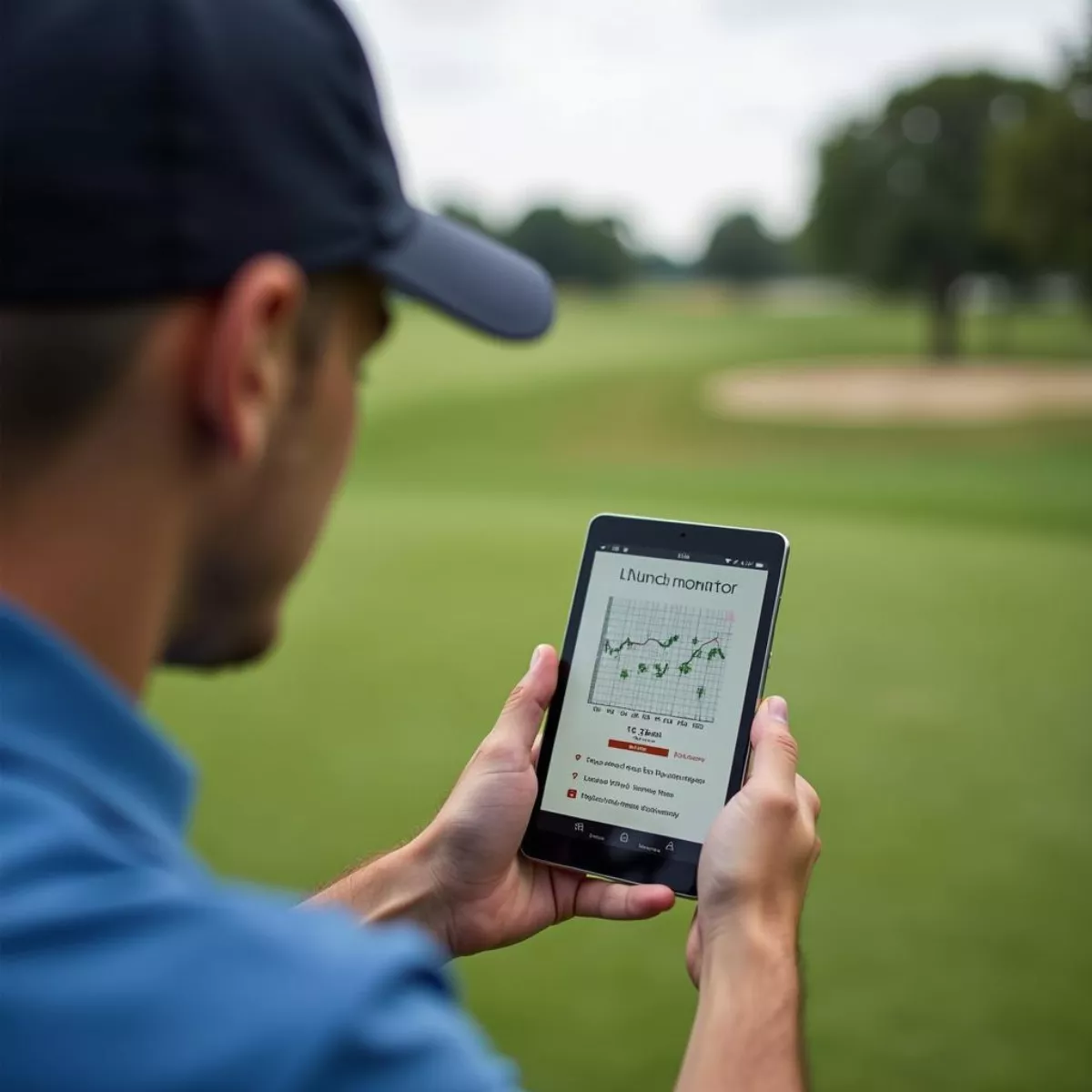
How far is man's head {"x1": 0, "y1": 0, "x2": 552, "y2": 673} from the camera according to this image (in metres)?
0.50

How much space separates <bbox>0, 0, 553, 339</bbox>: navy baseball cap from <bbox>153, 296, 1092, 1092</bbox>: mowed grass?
123 centimetres

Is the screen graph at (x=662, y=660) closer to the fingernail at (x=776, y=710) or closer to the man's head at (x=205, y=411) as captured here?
the fingernail at (x=776, y=710)

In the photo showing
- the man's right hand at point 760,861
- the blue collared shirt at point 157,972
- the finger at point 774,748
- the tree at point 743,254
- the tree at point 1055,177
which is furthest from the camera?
the tree at point 743,254

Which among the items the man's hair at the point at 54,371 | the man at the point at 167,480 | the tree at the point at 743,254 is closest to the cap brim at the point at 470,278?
the man at the point at 167,480

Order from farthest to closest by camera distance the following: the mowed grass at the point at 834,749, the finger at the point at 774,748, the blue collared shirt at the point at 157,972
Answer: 1. the mowed grass at the point at 834,749
2. the finger at the point at 774,748
3. the blue collared shirt at the point at 157,972

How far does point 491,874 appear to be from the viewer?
1015 millimetres

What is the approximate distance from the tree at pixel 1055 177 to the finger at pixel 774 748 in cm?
764

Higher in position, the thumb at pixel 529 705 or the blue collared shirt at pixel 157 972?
the thumb at pixel 529 705

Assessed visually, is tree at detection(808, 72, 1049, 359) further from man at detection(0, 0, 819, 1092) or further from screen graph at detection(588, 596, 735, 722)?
man at detection(0, 0, 819, 1092)

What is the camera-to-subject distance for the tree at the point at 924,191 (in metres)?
10.0

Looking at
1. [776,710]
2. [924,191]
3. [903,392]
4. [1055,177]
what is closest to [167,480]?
[776,710]

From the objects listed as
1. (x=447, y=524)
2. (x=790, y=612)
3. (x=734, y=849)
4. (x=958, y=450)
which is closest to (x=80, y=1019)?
(x=734, y=849)

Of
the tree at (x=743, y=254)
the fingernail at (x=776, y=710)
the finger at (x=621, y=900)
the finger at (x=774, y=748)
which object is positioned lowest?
the finger at (x=621, y=900)

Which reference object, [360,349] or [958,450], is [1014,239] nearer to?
[958,450]
